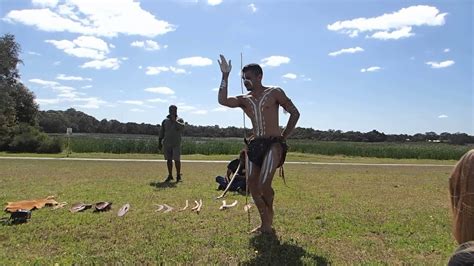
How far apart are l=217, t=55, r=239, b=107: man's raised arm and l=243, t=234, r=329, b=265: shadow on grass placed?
185 centimetres

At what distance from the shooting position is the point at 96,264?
16.5 feet

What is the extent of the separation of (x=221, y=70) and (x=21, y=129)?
39146mm

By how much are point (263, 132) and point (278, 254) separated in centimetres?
165

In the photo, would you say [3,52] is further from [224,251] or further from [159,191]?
[224,251]

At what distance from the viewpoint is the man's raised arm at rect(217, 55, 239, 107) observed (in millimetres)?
6484

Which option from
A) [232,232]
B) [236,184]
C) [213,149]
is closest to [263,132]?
[232,232]

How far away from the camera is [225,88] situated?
256 inches

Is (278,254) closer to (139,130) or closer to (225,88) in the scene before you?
(225,88)

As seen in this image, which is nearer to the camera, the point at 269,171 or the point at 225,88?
the point at 269,171

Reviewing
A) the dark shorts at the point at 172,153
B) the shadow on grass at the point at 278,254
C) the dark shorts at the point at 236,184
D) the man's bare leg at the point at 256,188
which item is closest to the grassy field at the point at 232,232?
the shadow on grass at the point at 278,254

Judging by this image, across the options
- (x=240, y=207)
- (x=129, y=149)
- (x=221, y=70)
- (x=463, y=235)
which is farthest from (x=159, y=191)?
(x=129, y=149)

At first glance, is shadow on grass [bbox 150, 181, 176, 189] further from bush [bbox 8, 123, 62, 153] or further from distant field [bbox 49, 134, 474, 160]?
bush [bbox 8, 123, 62, 153]

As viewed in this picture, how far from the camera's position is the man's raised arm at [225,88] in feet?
21.3

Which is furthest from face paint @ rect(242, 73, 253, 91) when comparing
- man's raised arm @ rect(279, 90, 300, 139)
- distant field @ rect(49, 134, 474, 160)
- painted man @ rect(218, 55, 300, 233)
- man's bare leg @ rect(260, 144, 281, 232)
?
distant field @ rect(49, 134, 474, 160)
